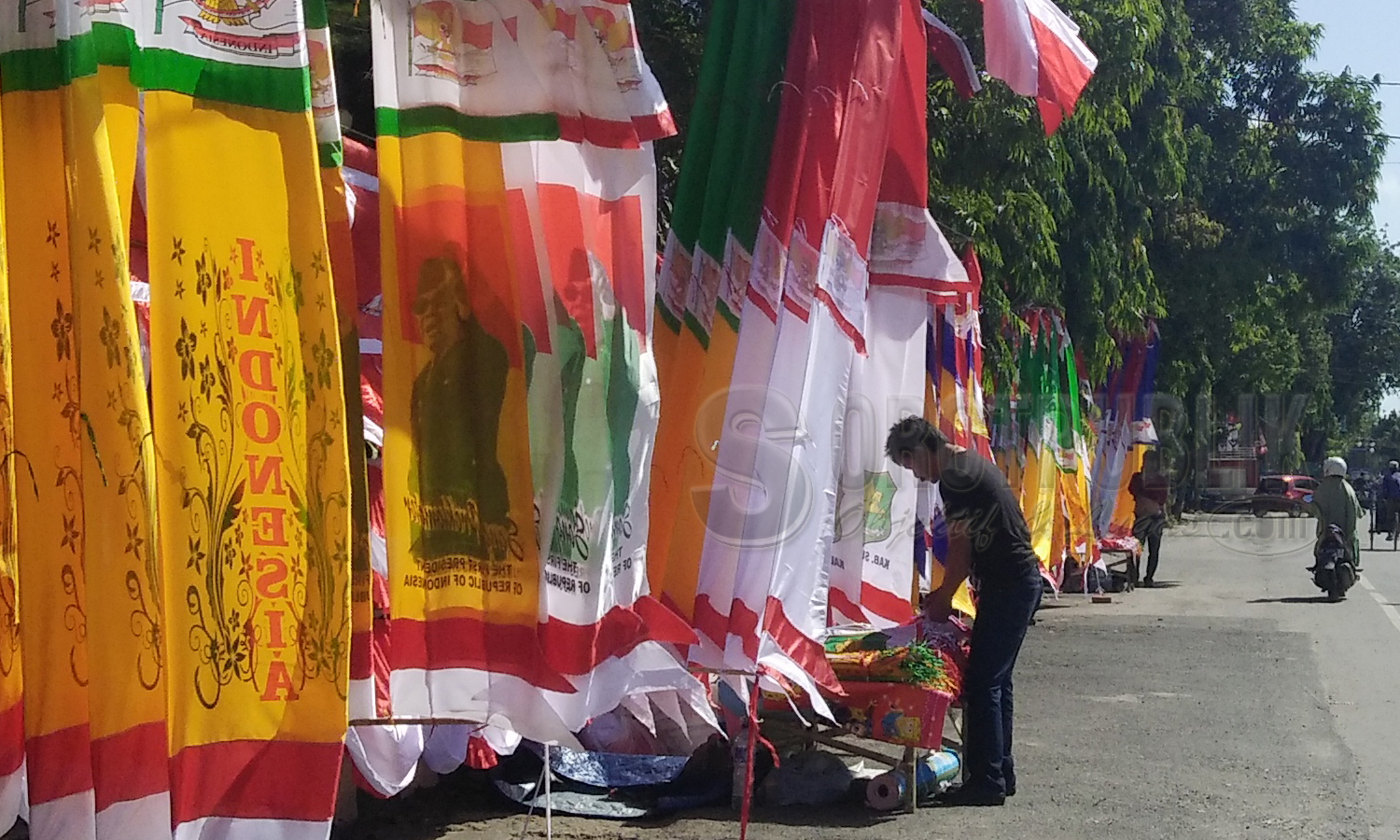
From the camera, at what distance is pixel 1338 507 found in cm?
1712

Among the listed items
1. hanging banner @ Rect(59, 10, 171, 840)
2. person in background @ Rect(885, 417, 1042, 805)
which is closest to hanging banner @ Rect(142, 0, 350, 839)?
hanging banner @ Rect(59, 10, 171, 840)

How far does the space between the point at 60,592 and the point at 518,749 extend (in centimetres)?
355

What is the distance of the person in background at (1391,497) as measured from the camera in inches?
1112

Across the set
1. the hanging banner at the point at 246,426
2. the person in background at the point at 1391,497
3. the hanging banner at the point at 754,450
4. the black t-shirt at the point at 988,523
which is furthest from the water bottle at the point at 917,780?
the person in background at the point at 1391,497

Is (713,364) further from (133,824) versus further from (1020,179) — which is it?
(1020,179)

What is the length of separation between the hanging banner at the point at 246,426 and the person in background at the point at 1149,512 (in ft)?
54.5

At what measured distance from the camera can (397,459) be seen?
395cm

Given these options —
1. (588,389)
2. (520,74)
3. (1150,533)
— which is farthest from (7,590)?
(1150,533)

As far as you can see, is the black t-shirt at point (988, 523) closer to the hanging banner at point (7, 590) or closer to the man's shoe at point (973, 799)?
the man's shoe at point (973, 799)

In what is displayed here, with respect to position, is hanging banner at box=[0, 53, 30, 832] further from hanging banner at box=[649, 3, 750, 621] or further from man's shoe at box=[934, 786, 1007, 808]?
man's shoe at box=[934, 786, 1007, 808]

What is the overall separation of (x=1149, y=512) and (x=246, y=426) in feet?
55.7

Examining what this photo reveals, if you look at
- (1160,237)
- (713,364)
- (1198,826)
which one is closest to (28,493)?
(713,364)

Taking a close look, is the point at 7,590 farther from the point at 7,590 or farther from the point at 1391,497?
the point at 1391,497

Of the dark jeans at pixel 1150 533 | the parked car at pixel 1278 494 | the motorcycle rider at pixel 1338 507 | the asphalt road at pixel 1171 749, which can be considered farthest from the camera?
the parked car at pixel 1278 494
